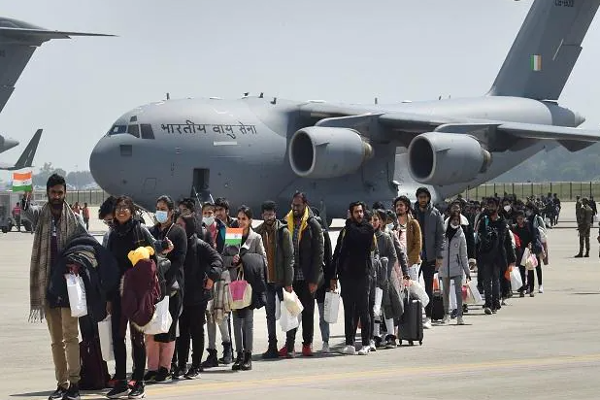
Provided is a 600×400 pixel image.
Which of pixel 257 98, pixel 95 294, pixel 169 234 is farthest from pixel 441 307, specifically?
pixel 257 98

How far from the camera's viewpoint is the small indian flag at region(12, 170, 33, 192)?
13571 mm

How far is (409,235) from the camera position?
16.5 m

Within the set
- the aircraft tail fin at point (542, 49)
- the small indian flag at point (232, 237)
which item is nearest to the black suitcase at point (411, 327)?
the small indian flag at point (232, 237)

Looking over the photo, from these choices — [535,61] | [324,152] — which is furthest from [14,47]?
[535,61]

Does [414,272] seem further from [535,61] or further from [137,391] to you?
[535,61]

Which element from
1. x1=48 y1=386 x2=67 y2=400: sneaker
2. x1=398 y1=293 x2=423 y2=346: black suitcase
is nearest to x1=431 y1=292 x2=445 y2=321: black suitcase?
x1=398 y1=293 x2=423 y2=346: black suitcase

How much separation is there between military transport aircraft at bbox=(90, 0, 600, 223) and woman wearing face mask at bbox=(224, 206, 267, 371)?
22062 mm

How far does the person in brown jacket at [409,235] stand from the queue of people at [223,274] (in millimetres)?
12

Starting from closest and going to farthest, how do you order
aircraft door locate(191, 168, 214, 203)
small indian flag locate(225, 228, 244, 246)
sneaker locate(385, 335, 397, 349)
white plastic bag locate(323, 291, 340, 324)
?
small indian flag locate(225, 228, 244, 246)
white plastic bag locate(323, 291, 340, 324)
sneaker locate(385, 335, 397, 349)
aircraft door locate(191, 168, 214, 203)

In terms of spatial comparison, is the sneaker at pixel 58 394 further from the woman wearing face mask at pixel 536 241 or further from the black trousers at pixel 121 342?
the woman wearing face mask at pixel 536 241

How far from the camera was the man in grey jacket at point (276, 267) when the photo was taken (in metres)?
13.9

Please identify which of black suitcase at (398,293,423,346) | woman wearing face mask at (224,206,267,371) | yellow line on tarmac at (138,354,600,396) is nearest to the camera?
yellow line on tarmac at (138,354,600,396)

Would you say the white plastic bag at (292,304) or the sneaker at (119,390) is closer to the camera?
the sneaker at (119,390)

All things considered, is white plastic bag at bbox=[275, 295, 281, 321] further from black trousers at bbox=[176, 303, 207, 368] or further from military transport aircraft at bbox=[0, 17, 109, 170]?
military transport aircraft at bbox=[0, 17, 109, 170]
